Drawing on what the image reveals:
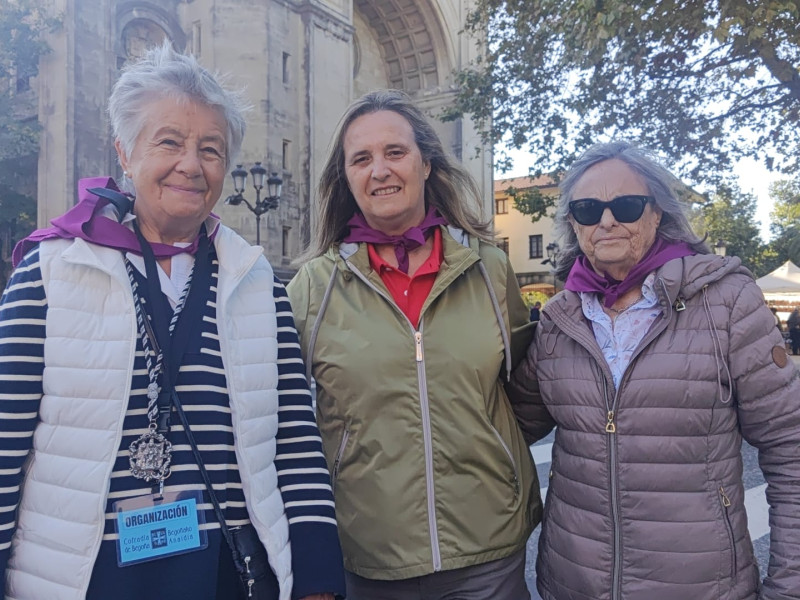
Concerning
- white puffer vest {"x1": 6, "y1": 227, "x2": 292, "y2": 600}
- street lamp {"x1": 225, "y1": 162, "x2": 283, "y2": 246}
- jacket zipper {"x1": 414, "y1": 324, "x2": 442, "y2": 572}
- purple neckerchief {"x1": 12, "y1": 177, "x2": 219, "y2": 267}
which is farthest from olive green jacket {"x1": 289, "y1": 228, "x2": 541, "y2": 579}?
street lamp {"x1": 225, "y1": 162, "x2": 283, "y2": 246}

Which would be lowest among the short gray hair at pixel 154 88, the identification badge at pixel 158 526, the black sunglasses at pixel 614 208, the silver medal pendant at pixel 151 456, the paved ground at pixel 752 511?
the paved ground at pixel 752 511

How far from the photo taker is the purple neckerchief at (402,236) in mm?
2359

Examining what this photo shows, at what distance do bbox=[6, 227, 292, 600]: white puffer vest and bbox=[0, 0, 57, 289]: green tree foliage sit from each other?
18.7m

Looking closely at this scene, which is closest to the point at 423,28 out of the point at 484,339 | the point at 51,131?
the point at 51,131

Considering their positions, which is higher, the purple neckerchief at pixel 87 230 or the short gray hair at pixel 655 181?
the short gray hair at pixel 655 181

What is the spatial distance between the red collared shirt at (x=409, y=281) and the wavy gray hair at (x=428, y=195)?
0.26 metres

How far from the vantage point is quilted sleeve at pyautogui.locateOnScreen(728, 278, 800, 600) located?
6.15 feet

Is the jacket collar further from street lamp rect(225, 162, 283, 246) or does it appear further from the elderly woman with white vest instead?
street lamp rect(225, 162, 283, 246)

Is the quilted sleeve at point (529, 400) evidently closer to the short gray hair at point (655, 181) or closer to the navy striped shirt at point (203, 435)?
the short gray hair at point (655, 181)

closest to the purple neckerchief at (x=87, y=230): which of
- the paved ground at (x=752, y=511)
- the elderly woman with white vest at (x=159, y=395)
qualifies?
the elderly woman with white vest at (x=159, y=395)

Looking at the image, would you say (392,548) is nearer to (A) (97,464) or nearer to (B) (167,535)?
(B) (167,535)

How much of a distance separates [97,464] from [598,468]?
4.61 feet

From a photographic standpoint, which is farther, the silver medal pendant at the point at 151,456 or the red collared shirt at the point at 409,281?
the red collared shirt at the point at 409,281

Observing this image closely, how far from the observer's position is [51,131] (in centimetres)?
1827
